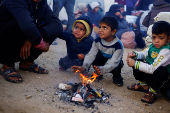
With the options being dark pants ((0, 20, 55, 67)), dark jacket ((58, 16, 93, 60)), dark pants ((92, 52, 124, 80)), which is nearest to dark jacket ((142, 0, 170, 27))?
dark jacket ((58, 16, 93, 60))

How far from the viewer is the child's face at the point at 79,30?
3611 mm

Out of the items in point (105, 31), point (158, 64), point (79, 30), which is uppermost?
point (105, 31)

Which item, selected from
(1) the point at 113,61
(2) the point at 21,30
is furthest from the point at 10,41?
(1) the point at 113,61

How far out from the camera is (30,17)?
102 inches

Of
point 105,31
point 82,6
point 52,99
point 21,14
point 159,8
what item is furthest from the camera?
point 82,6

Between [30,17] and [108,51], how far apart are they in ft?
5.06

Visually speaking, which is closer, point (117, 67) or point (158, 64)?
point (158, 64)

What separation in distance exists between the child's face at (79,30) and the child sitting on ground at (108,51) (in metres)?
0.49

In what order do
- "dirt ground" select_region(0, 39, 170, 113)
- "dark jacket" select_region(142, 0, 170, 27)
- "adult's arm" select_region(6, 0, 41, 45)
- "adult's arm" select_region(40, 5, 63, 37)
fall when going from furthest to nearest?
"dark jacket" select_region(142, 0, 170, 27)
"adult's arm" select_region(40, 5, 63, 37)
"adult's arm" select_region(6, 0, 41, 45)
"dirt ground" select_region(0, 39, 170, 113)

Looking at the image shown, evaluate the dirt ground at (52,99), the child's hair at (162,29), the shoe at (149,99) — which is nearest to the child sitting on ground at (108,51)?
the dirt ground at (52,99)

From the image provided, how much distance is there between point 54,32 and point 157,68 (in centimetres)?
193

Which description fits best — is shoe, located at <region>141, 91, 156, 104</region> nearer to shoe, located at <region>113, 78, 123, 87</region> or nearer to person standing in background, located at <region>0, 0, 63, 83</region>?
shoe, located at <region>113, 78, 123, 87</region>

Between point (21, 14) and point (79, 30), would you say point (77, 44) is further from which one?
point (21, 14)

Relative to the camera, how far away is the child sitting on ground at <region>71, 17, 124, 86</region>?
9.96ft
